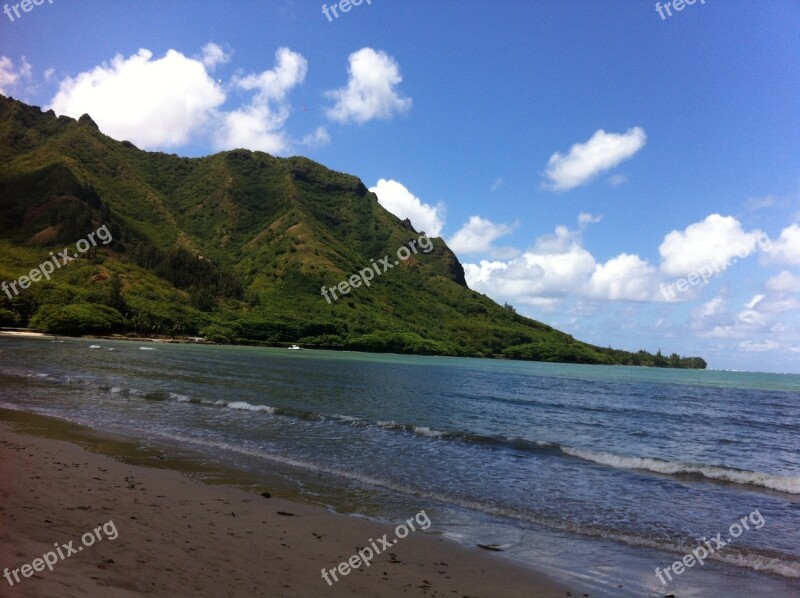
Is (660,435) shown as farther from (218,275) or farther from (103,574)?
(218,275)

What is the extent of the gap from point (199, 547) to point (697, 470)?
68.0 ft

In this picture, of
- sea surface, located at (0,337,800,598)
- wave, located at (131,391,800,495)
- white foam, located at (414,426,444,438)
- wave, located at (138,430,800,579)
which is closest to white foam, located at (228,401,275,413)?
wave, located at (131,391,800,495)

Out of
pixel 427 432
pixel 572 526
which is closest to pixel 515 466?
pixel 427 432

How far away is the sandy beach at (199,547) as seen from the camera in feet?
24.0

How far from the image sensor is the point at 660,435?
1277 inches

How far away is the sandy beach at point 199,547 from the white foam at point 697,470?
14.1m

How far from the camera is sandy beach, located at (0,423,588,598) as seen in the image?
7.31m

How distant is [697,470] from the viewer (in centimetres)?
2134

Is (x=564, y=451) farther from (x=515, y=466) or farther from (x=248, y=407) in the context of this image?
(x=248, y=407)

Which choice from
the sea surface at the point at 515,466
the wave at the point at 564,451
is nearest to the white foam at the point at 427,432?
the wave at the point at 564,451

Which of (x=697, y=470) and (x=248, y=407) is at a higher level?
(x=248, y=407)

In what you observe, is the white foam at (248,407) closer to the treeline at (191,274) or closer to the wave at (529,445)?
the wave at (529,445)

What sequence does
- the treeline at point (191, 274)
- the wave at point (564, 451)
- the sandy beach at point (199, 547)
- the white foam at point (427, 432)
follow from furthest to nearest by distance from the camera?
the treeline at point (191, 274), the white foam at point (427, 432), the wave at point (564, 451), the sandy beach at point (199, 547)

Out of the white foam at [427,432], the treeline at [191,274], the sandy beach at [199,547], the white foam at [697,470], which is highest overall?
the treeline at [191,274]
